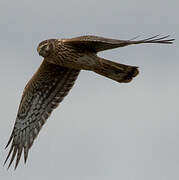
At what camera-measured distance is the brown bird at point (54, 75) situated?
43.1ft

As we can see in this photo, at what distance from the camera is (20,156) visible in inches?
594

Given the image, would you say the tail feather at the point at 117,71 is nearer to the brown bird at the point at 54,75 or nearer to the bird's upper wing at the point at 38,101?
the brown bird at the point at 54,75

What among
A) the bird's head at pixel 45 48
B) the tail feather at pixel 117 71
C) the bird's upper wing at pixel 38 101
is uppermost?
the bird's head at pixel 45 48

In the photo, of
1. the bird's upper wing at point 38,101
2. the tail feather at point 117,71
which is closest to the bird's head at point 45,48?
the tail feather at point 117,71

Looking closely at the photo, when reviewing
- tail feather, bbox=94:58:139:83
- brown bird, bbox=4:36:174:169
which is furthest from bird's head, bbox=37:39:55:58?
tail feather, bbox=94:58:139:83

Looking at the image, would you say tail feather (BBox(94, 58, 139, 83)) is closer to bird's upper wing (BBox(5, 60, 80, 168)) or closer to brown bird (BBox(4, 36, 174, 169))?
brown bird (BBox(4, 36, 174, 169))

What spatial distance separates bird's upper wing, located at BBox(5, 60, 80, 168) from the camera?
14.7 meters

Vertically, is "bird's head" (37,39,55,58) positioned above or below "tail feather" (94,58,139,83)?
above

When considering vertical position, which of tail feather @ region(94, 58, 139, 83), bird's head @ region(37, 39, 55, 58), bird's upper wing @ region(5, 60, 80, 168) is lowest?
bird's upper wing @ region(5, 60, 80, 168)

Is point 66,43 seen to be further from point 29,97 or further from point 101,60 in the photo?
point 29,97

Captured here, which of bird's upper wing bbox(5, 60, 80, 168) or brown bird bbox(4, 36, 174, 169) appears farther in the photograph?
bird's upper wing bbox(5, 60, 80, 168)

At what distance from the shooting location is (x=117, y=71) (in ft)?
44.5

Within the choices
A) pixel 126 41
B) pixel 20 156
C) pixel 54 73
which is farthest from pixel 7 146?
pixel 126 41

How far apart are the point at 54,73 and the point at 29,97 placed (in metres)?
0.73
